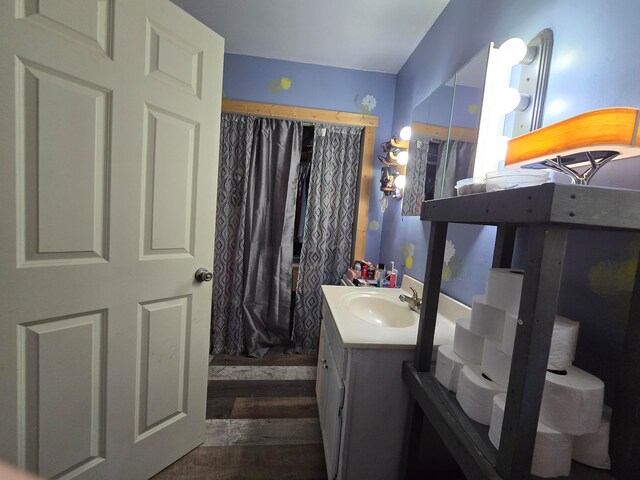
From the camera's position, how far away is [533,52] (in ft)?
3.03

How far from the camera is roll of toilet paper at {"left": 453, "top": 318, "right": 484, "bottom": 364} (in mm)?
765

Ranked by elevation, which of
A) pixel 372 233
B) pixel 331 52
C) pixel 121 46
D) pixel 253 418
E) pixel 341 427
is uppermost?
pixel 331 52

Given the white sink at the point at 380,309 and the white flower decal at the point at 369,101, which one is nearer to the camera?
the white sink at the point at 380,309

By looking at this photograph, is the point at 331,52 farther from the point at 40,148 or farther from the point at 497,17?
the point at 40,148

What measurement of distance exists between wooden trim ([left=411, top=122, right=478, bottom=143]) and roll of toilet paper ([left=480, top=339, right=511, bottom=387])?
0.84m

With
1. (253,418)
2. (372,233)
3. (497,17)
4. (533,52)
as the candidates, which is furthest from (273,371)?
(497,17)

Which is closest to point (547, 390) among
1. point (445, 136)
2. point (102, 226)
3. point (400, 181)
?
point (445, 136)

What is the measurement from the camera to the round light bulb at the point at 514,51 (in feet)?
2.99

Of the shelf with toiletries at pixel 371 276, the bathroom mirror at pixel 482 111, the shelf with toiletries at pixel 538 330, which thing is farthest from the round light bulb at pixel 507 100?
the shelf with toiletries at pixel 371 276

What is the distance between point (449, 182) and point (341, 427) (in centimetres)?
120

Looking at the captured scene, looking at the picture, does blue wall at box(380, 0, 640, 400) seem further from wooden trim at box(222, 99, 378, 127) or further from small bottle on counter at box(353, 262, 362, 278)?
wooden trim at box(222, 99, 378, 127)

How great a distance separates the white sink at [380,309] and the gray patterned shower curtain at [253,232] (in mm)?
917

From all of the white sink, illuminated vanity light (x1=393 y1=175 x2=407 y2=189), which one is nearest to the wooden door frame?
illuminated vanity light (x1=393 y1=175 x2=407 y2=189)

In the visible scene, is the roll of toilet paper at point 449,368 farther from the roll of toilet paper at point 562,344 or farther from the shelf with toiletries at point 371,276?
the shelf with toiletries at point 371,276
